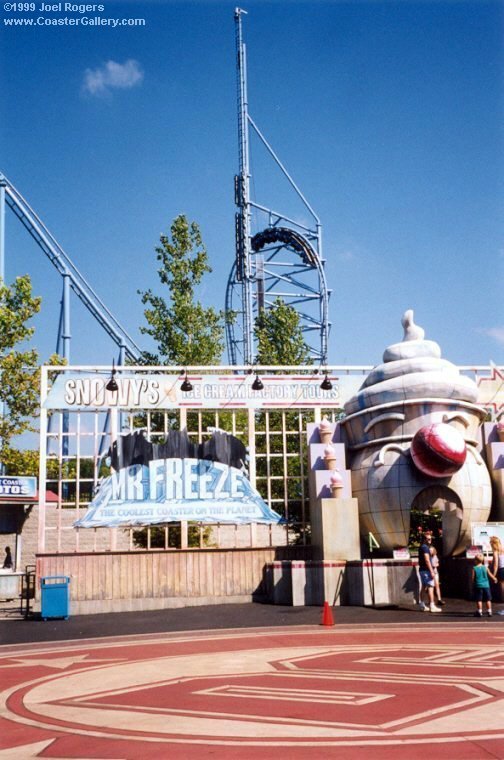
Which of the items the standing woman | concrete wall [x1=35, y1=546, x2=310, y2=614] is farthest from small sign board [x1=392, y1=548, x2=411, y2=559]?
concrete wall [x1=35, y1=546, x2=310, y2=614]

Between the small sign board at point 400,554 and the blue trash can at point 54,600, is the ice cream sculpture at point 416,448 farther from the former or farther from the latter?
the blue trash can at point 54,600

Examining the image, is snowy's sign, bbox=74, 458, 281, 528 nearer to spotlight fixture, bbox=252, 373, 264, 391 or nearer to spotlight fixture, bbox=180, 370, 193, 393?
spotlight fixture, bbox=180, 370, 193, 393

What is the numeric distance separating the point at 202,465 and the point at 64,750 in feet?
65.9

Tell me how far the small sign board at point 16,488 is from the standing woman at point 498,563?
23.3m

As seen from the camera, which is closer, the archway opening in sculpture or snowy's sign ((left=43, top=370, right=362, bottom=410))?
the archway opening in sculpture

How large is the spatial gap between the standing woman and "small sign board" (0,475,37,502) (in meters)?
23.3

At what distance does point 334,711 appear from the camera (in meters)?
8.13

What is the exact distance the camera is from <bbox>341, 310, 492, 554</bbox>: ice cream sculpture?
2306cm

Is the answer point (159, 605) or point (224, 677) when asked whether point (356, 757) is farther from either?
point (159, 605)

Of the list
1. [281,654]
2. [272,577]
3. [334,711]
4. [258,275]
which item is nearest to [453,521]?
[272,577]

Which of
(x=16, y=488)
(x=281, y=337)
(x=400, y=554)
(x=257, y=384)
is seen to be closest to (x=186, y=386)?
(x=257, y=384)

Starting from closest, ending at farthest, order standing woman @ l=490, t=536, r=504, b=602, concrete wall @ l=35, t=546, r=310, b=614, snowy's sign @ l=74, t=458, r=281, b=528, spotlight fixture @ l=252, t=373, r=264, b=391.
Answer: standing woman @ l=490, t=536, r=504, b=602
concrete wall @ l=35, t=546, r=310, b=614
snowy's sign @ l=74, t=458, r=281, b=528
spotlight fixture @ l=252, t=373, r=264, b=391

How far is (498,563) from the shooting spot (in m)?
20.0

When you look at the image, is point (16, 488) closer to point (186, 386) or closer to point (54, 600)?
point (186, 386)
